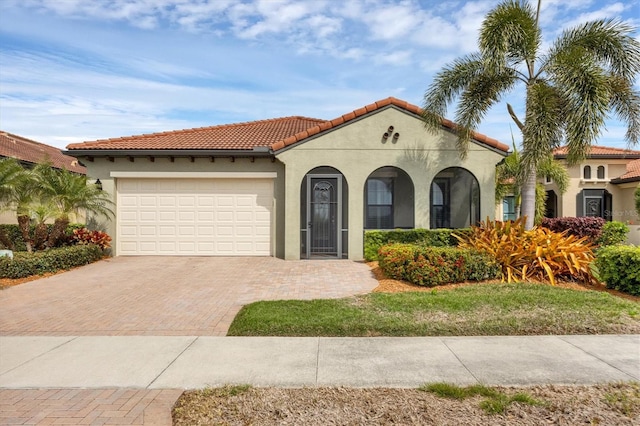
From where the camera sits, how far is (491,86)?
38.4ft

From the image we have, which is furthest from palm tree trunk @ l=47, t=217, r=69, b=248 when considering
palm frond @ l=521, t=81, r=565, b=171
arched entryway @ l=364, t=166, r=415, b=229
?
palm frond @ l=521, t=81, r=565, b=171

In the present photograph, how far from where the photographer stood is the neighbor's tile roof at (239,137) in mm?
12641

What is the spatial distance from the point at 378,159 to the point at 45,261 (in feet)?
32.7

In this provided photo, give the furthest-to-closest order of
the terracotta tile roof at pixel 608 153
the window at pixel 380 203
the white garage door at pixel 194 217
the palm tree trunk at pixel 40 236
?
the terracotta tile roof at pixel 608 153
the window at pixel 380 203
the white garage door at pixel 194 217
the palm tree trunk at pixel 40 236

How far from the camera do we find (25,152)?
68.5 ft

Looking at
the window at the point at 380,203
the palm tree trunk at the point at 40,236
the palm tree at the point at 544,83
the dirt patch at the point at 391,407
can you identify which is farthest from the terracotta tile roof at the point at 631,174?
the palm tree trunk at the point at 40,236

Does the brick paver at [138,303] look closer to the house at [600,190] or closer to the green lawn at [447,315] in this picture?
the green lawn at [447,315]

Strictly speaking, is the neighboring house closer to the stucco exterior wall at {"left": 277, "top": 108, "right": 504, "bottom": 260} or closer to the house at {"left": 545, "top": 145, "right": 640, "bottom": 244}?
the stucco exterior wall at {"left": 277, "top": 108, "right": 504, "bottom": 260}

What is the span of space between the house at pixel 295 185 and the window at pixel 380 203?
38 mm

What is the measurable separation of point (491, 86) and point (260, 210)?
8.35 meters

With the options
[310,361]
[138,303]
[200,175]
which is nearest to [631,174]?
[200,175]

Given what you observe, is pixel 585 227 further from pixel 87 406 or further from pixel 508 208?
pixel 87 406

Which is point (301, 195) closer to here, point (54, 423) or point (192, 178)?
point (192, 178)

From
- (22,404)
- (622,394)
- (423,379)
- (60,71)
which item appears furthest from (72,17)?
(622,394)
